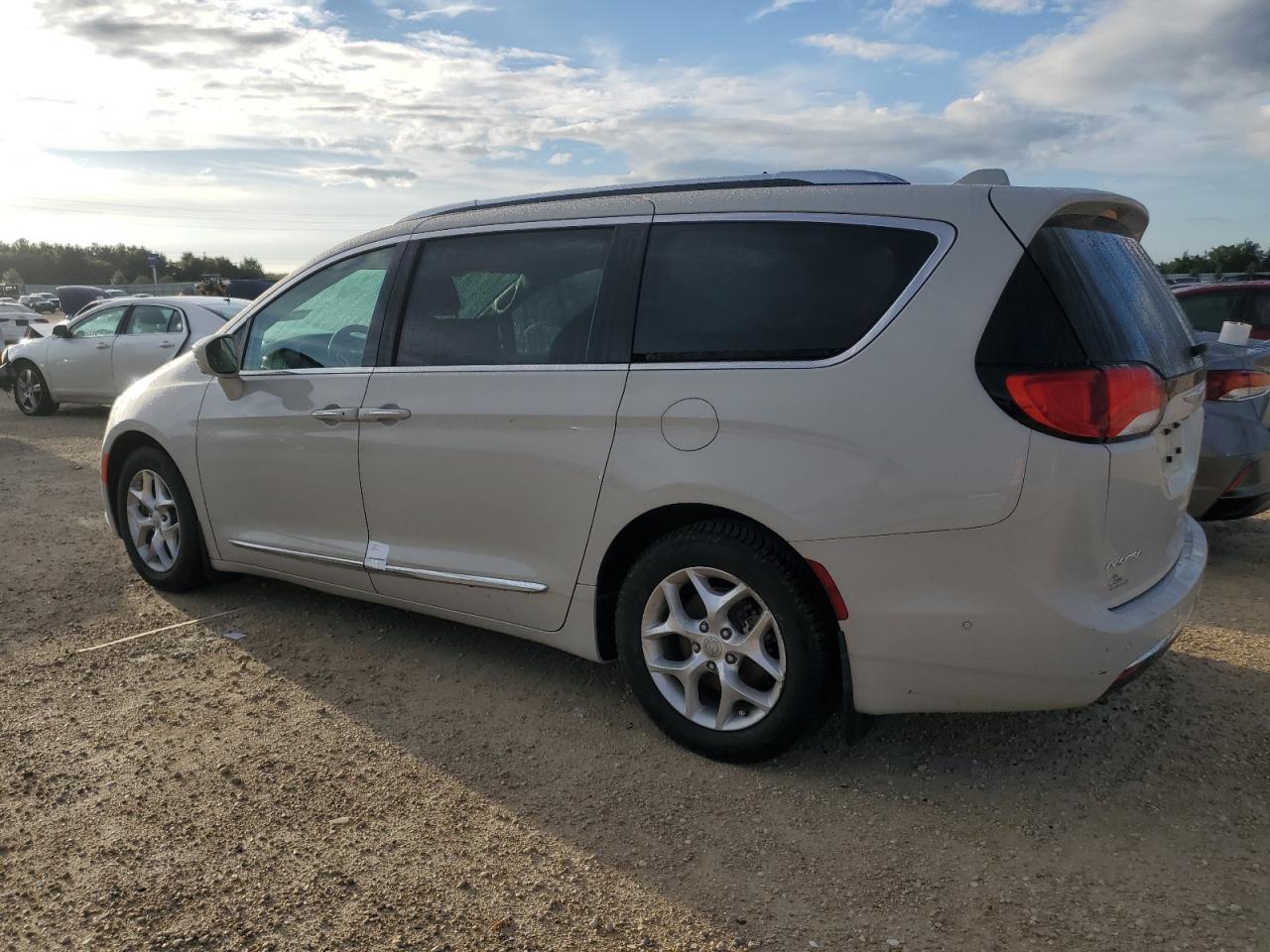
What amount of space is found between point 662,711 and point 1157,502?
165 cm

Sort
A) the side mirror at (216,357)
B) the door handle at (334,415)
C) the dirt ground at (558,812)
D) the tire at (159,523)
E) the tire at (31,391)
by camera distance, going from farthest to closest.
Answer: the tire at (31,391), the tire at (159,523), the side mirror at (216,357), the door handle at (334,415), the dirt ground at (558,812)

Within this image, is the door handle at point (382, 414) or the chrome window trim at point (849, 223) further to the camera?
the door handle at point (382, 414)

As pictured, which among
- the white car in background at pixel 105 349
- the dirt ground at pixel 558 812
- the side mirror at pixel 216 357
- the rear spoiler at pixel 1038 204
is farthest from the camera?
the white car in background at pixel 105 349

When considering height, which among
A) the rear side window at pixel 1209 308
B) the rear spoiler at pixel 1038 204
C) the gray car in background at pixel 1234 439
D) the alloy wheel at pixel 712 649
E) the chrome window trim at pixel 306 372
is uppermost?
the rear spoiler at pixel 1038 204

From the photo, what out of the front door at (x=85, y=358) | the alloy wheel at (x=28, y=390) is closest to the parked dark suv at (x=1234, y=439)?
the front door at (x=85, y=358)

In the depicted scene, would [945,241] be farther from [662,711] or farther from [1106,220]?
[662,711]

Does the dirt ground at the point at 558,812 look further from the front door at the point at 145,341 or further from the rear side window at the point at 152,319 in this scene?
the rear side window at the point at 152,319

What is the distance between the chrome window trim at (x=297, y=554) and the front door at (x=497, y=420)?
0.14m

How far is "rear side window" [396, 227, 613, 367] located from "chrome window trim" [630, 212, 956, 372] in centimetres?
39

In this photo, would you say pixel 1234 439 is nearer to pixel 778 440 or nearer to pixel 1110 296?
pixel 1110 296

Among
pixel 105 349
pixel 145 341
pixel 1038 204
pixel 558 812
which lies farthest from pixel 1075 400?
pixel 105 349

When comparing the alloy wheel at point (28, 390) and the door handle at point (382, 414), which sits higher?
the door handle at point (382, 414)

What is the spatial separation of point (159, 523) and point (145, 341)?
7.92 metres

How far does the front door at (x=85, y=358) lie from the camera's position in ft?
40.8
